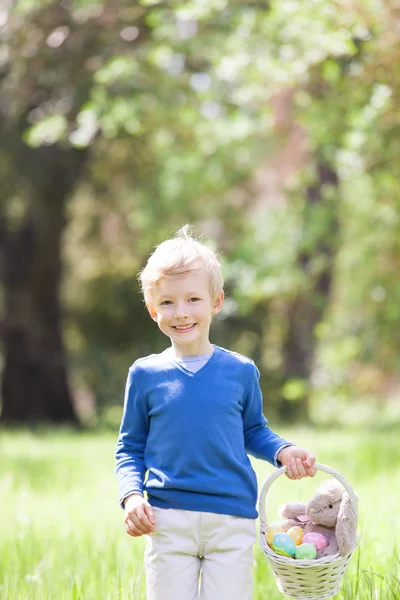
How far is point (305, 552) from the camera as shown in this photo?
104 inches

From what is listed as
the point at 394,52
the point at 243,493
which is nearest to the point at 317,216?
the point at 394,52

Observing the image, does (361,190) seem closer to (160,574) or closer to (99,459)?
(99,459)

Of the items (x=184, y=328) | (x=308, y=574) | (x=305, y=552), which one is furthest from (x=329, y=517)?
(x=184, y=328)

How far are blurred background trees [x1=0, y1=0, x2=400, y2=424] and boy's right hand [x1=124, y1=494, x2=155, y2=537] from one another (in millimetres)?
3888

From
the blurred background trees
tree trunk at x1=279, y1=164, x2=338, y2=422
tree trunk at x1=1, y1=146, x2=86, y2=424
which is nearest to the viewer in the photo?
the blurred background trees

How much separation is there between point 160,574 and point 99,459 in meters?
5.83

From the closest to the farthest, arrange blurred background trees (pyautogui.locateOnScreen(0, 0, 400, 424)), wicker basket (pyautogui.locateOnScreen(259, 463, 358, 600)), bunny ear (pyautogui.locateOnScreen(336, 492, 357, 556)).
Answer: wicker basket (pyautogui.locateOnScreen(259, 463, 358, 600)) → bunny ear (pyautogui.locateOnScreen(336, 492, 357, 556)) → blurred background trees (pyautogui.locateOnScreen(0, 0, 400, 424))

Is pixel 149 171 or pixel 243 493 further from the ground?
pixel 149 171

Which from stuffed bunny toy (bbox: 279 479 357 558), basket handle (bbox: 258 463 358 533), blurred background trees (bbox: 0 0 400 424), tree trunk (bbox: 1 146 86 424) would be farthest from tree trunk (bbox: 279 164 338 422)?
basket handle (bbox: 258 463 358 533)

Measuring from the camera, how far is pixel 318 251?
9930mm

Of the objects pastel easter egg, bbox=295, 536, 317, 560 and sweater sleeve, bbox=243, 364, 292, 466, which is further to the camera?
sweater sleeve, bbox=243, 364, 292, 466

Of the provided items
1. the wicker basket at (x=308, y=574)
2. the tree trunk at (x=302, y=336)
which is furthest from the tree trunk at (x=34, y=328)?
the wicker basket at (x=308, y=574)

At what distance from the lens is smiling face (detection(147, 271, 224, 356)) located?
8.91 feet

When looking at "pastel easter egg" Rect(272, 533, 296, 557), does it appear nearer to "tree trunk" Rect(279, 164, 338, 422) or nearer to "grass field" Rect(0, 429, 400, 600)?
"grass field" Rect(0, 429, 400, 600)
